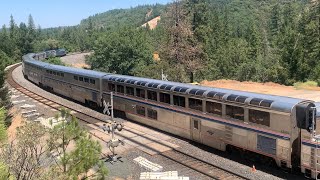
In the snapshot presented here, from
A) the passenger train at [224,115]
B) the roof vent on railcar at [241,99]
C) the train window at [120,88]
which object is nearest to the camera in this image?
the passenger train at [224,115]

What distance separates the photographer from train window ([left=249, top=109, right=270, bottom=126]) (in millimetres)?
18250

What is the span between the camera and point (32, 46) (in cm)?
15050

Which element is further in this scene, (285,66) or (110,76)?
(285,66)

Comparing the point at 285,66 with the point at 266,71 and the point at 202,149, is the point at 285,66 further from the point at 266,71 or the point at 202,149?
the point at 202,149

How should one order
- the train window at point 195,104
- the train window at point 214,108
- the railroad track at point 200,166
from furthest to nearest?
the train window at point 195,104
the train window at point 214,108
the railroad track at point 200,166

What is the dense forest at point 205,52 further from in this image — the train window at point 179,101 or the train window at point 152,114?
the train window at point 179,101

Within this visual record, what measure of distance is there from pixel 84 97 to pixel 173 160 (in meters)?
19.9

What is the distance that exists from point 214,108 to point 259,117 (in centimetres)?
348

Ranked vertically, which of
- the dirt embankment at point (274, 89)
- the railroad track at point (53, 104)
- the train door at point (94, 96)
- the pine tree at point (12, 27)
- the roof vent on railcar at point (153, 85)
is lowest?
the railroad track at point (53, 104)

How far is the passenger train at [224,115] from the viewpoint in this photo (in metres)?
17.0

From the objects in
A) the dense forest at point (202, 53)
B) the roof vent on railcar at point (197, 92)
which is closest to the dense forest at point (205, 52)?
the dense forest at point (202, 53)

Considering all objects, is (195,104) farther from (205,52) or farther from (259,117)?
(205,52)

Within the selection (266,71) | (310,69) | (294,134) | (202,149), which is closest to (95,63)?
(266,71)

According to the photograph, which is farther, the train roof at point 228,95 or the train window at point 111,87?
the train window at point 111,87
